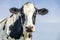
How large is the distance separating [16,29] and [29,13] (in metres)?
1.23

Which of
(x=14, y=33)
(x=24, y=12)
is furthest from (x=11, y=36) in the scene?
(x=24, y=12)

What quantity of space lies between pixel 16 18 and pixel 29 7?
0.91 metres

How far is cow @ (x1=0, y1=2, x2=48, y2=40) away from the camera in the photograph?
1931 centimetres

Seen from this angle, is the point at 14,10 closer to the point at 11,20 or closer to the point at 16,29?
the point at 11,20

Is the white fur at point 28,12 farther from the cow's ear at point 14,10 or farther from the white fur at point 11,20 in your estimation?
the white fur at point 11,20

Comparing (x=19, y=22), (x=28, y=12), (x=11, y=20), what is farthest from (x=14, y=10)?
(x=28, y=12)

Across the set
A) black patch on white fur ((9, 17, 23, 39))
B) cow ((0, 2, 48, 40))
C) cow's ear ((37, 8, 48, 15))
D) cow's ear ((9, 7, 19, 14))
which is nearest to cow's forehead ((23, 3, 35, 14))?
cow ((0, 2, 48, 40))

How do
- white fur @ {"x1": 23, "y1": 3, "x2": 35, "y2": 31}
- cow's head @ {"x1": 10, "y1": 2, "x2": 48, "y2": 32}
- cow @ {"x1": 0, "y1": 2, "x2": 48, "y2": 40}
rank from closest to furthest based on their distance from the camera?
cow's head @ {"x1": 10, "y1": 2, "x2": 48, "y2": 32}, white fur @ {"x1": 23, "y1": 3, "x2": 35, "y2": 31}, cow @ {"x1": 0, "y1": 2, "x2": 48, "y2": 40}

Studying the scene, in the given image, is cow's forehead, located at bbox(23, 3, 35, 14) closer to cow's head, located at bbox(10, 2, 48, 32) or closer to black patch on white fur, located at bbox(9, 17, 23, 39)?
cow's head, located at bbox(10, 2, 48, 32)

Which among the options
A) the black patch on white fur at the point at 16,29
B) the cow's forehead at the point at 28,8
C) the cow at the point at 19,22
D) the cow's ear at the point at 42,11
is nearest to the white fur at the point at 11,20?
the cow at the point at 19,22

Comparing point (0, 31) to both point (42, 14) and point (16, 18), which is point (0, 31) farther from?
point (42, 14)

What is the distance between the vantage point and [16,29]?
19891 millimetres

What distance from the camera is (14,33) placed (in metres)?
19.9

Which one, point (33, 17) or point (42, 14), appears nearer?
point (33, 17)
